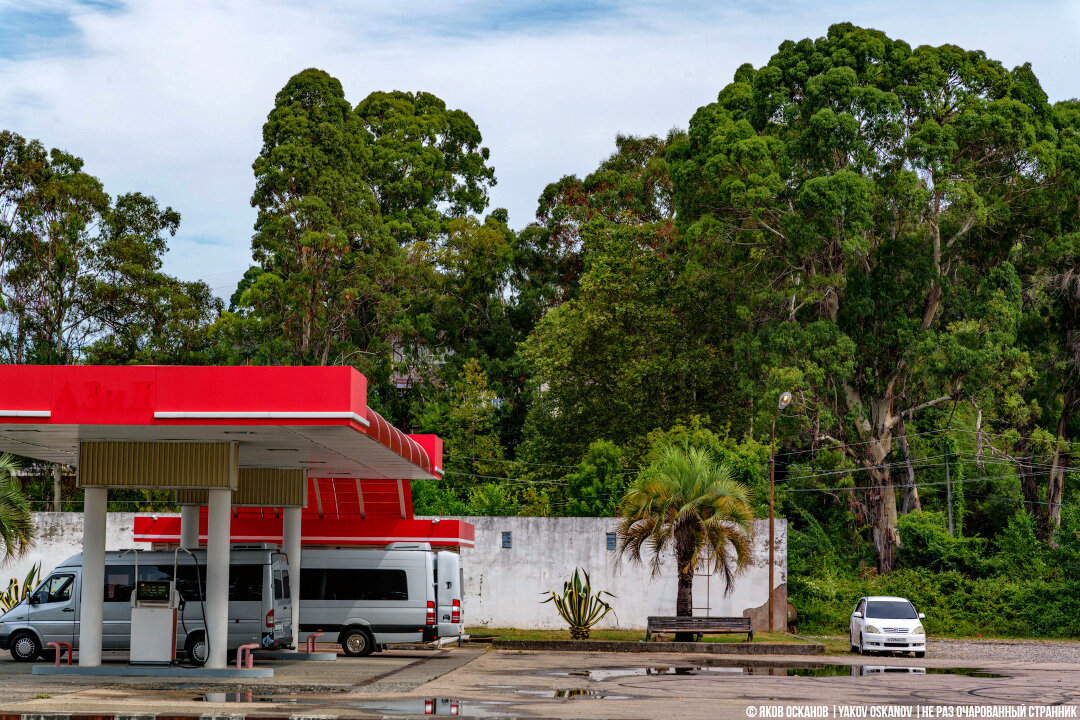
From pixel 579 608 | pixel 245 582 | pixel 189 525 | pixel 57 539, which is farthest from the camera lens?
pixel 57 539

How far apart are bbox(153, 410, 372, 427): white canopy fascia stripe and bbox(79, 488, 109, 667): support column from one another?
2902 millimetres

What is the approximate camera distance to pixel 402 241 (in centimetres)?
6106

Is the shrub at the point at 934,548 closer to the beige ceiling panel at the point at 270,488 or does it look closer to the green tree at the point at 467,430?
the green tree at the point at 467,430

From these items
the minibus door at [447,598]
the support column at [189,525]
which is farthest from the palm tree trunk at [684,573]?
the support column at [189,525]

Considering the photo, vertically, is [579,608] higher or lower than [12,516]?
lower

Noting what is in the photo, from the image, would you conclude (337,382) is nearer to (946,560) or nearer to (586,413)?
(946,560)

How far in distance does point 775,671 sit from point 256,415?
1071 cm

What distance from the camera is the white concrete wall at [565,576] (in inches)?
1313

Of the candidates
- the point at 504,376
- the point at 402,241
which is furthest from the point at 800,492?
the point at 402,241

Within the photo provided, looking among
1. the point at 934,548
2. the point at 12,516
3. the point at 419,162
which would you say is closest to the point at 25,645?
the point at 12,516

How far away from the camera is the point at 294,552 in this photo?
2441cm

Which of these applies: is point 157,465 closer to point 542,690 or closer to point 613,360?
point 542,690

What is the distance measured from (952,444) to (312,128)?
103ft

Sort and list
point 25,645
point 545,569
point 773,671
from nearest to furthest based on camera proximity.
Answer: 1. point 773,671
2. point 25,645
3. point 545,569
